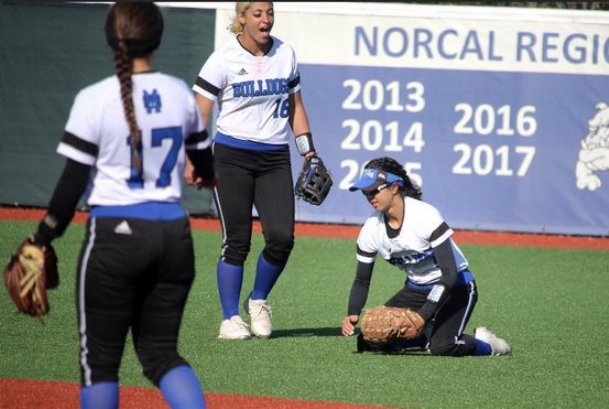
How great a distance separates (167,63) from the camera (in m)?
14.3

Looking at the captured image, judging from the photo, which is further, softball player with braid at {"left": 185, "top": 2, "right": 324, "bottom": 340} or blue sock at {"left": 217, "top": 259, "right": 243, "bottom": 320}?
blue sock at {"left": 217, "top": 259, "right": 243, "bottom": 320}

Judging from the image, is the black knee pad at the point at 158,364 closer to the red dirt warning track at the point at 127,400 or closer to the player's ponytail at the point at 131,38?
the player's ponytail at the point at 131,38

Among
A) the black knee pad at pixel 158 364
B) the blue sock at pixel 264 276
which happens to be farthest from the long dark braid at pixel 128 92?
the blue sock at pixel 264 276

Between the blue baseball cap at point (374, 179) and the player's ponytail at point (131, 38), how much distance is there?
2.94 metres

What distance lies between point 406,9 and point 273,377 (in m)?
7.23


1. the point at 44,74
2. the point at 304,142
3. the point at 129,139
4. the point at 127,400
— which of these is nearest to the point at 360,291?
the point at 304,142

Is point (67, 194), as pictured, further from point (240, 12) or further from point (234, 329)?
→ point (234, 329)

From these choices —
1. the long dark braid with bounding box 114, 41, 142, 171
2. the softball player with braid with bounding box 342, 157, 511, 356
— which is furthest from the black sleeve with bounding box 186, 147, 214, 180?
the softball player with braid with bounding box 342, 157, 511, 356

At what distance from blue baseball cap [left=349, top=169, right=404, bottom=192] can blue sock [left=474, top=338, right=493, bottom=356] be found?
1.15 metres

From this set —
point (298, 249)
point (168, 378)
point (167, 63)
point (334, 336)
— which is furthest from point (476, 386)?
point (167, 63)

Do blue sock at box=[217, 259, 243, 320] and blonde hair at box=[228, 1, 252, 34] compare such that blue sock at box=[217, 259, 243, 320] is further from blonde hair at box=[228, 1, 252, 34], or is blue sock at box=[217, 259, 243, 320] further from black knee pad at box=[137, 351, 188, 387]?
black knee pad at box=[137, 351, 188, 387]

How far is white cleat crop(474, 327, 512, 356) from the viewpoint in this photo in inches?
314

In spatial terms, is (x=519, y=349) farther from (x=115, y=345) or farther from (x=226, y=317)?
(x=115, y=345)

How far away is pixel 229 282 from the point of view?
8.16 meters
